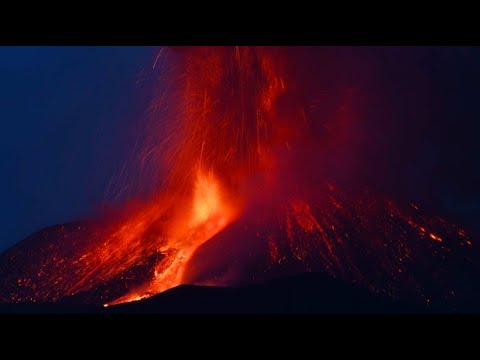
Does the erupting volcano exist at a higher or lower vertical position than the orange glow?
higher

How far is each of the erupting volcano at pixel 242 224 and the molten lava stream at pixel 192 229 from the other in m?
0.02

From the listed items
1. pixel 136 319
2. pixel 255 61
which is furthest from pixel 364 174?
pixel 136 319

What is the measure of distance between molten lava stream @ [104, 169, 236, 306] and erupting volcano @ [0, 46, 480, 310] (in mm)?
22

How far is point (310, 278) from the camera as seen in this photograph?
15.1ft

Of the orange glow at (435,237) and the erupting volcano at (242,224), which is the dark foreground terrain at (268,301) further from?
the orange glow at (435,237)

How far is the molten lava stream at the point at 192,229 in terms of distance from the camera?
5586 millimetres

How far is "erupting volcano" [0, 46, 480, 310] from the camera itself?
17.4 feet

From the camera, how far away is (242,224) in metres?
6.22

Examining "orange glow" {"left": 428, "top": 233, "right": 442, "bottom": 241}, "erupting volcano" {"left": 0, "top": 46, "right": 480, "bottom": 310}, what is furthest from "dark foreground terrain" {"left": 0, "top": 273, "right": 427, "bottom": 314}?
"orange glow" {"left": 428, "top": 233, "right": 442, "bottom": 241}

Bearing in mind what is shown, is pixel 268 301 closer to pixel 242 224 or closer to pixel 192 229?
pixel 242 224

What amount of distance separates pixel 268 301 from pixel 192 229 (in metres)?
2.88

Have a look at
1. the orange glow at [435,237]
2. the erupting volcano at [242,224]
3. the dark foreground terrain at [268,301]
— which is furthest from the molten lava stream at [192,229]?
the orange glow at [435,237]

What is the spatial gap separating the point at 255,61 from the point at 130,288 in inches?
174

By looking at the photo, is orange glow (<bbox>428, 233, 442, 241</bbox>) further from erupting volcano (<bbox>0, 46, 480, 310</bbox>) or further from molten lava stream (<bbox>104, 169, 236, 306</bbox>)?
molten lava stream (<bbox>104, 169, 236, 306</bbox>)
